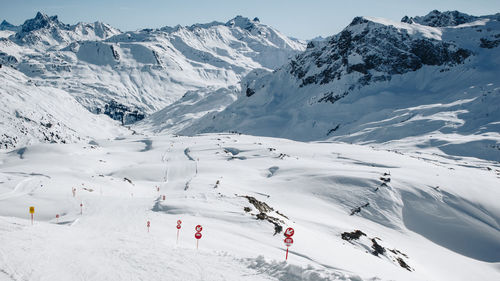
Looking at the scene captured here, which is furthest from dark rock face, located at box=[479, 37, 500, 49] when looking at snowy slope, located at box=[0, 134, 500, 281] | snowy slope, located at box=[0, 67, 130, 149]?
snowy slope, located at box=[0, 67, 130, 149]

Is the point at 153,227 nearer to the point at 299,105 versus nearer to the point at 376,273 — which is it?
the point at 376,273

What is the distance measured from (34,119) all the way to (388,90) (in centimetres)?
15999

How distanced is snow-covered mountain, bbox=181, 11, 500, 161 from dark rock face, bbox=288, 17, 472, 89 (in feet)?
1.51

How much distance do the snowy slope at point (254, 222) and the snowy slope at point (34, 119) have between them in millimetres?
85205

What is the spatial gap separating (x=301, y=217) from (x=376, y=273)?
48.6 ft

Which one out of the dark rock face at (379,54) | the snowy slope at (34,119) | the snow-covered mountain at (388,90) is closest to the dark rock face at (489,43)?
the snow-covered mountain at (388,90)

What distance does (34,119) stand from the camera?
150m

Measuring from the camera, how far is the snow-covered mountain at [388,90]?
12072cm

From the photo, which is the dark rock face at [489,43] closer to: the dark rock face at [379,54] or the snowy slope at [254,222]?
the dark rock face at [379,54]

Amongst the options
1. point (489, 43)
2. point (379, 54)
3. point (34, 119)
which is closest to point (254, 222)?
point (34, 119)

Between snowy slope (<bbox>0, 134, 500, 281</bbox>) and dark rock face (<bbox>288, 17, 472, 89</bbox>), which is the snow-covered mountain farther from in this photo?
snowy slope (<bbox>0, 134, 500, 281</bbox>)

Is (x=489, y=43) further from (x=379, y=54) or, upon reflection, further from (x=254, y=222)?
(x=254, y=222)

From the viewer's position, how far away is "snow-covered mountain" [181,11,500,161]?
120719 mm

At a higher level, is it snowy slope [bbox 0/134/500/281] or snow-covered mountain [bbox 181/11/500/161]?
snow-covered mountain [bbox 181/11/500/161]
